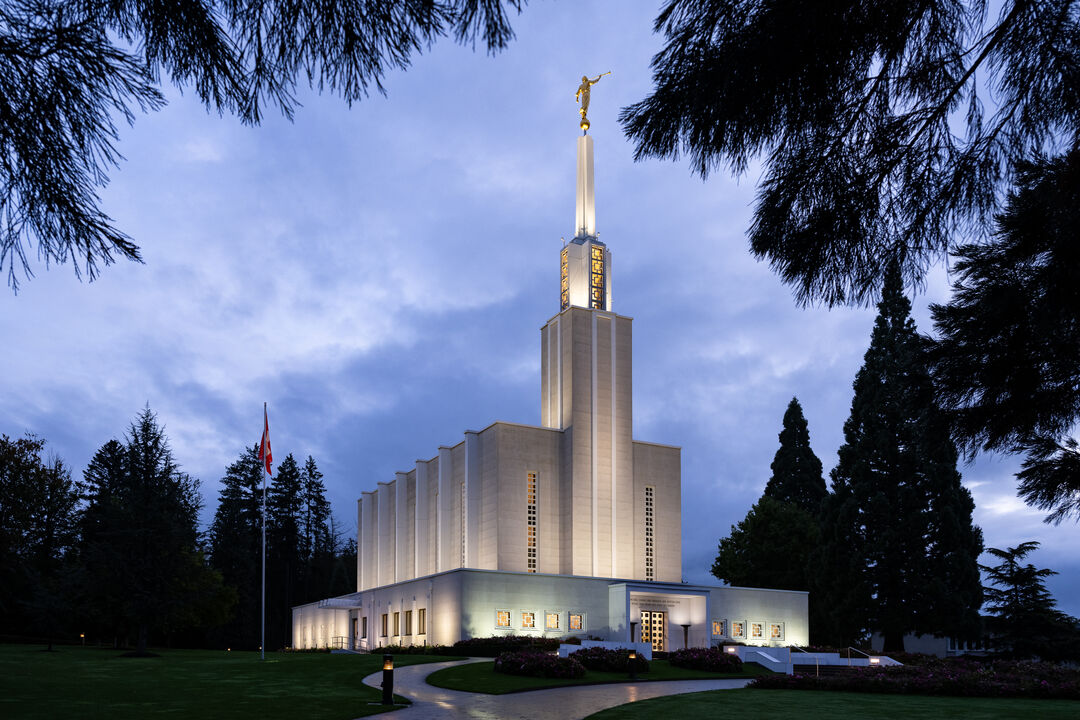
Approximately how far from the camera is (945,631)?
4353 cm

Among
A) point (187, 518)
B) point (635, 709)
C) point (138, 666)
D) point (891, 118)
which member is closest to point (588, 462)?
point (187, 518)

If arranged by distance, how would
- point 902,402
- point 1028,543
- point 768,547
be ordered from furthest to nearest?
point 768,547 → point 1028,543 → point 902,402

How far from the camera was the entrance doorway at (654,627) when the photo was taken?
150 feet

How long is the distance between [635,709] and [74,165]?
15461 millimetres

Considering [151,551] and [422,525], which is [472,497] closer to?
[422,525]

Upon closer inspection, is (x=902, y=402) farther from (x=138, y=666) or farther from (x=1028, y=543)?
(x=1028, y=543)

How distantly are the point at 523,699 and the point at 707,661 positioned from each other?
14793mm

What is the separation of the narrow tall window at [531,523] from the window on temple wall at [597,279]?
37.8 ft

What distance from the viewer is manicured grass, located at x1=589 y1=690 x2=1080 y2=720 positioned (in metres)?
16.5

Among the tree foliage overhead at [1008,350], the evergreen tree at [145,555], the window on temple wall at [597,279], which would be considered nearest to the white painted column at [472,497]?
the window on temple wall at [597,279]

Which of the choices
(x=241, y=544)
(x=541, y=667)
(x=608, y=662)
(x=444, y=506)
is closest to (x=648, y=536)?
(x=444, y=506)

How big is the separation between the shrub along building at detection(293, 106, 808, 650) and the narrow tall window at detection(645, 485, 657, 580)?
87 millimetres

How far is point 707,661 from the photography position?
3234 cm

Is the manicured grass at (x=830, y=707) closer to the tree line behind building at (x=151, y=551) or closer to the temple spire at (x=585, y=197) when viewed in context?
the tree line behind building at (x=151, y=551)
